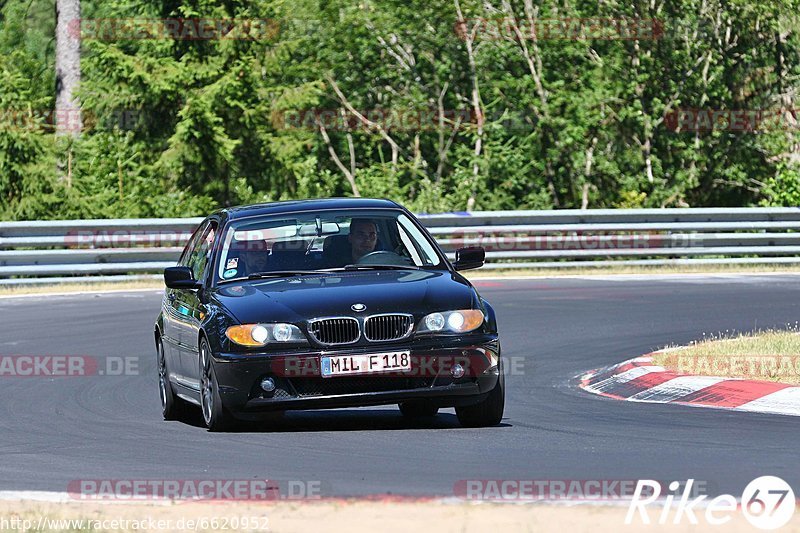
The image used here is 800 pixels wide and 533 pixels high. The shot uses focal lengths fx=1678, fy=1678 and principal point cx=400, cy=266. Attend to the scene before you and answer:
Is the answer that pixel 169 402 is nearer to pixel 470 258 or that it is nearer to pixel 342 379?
A: pixel 342 379

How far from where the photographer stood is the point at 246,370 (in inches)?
386

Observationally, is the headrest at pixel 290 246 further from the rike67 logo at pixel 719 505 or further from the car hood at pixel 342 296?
the rike67 logo at pixel 719 505

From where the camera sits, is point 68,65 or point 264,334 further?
point 68,65

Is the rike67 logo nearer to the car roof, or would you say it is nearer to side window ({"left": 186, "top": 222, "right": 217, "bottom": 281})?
the car roof

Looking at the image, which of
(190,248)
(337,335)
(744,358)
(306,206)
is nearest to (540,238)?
(744,358)

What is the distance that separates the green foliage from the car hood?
69.2ft

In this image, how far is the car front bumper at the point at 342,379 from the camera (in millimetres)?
9742

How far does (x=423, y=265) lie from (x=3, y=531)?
4.74m

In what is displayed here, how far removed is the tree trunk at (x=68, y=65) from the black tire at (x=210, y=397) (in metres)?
23.1

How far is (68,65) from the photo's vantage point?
34.5 meters

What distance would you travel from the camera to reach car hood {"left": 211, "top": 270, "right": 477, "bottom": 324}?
32.2 feet

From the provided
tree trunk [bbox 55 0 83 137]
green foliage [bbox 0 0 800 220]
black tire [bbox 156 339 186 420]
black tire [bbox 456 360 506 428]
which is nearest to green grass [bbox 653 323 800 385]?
black tire [bbox 456 360 506 428]

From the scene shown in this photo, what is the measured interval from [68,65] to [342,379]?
2600cm

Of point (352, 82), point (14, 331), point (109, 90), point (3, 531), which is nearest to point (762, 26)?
point (352, 82)
